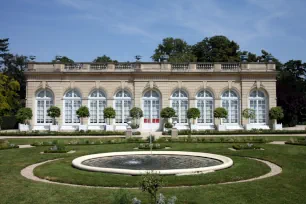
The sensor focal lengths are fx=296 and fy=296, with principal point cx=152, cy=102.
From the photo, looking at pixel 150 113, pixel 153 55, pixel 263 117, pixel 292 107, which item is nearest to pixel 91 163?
pixel 150 113

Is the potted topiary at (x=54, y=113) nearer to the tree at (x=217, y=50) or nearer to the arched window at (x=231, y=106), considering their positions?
the arched window at (x=231, y=106)

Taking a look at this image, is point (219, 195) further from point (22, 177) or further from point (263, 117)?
point (263, 117)

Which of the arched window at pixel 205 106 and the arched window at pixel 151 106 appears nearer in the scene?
the arched window at pixel 151 106

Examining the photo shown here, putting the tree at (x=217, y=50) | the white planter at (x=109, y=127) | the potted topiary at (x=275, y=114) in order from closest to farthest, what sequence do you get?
the potted topiary at (x=275, y=114)
the white planter at (x=109, y=127)
the tree at (x=217, y=50)

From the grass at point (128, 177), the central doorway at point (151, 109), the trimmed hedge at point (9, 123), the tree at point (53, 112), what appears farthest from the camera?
the trimmed hedge at point (9, 123)

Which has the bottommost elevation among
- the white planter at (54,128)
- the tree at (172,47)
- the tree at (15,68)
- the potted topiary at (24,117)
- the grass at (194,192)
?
the grass at (194,192)

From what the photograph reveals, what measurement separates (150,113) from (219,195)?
23.8 meters

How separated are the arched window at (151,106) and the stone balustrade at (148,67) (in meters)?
2.66

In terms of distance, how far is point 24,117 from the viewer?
29531mm

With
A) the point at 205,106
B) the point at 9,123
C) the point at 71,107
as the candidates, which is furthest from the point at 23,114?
the point at 205,106

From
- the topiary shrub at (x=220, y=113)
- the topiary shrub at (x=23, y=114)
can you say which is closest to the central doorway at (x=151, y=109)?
the topiary shrub at (x=220, y=113)

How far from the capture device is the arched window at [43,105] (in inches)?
1241

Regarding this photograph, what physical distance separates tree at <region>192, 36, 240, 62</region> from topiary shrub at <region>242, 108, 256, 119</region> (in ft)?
59.6

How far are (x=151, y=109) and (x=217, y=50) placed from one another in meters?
22.9
